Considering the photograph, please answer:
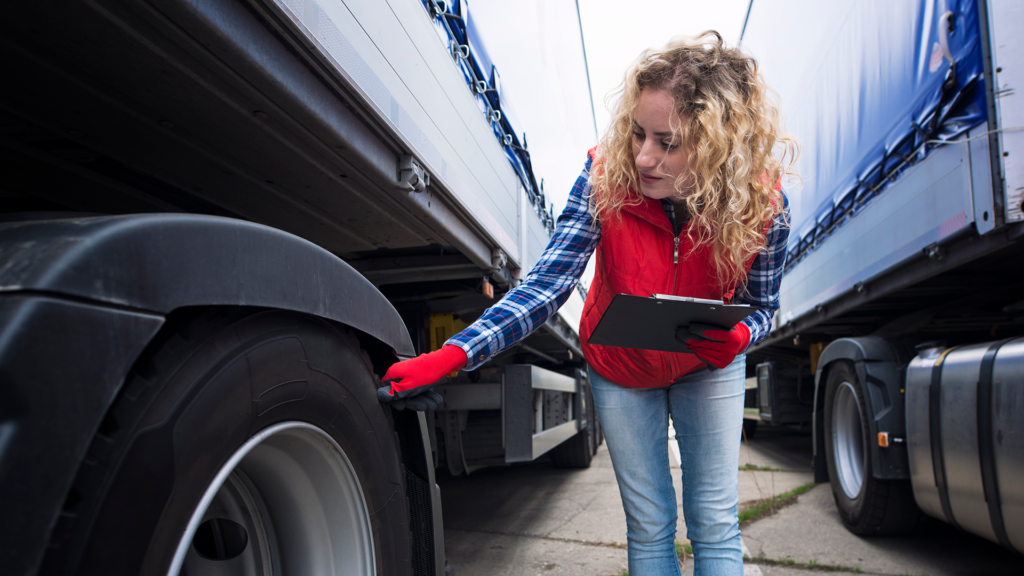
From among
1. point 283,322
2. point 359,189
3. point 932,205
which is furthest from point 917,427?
point 283,322

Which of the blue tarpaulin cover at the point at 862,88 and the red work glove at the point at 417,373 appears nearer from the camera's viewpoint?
the red work glove at the point at 417,373

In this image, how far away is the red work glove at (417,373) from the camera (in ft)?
4.22

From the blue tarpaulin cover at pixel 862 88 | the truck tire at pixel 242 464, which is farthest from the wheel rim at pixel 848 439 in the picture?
the truck tire at pixel 242 464

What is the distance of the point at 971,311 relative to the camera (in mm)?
3867

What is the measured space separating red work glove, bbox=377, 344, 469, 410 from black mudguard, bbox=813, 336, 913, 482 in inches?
121

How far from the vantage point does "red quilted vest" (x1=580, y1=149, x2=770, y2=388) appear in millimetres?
1625

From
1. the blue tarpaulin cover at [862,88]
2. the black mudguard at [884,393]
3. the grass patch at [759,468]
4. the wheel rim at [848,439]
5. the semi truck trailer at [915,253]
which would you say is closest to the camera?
the semi truck trailer at [915,253]

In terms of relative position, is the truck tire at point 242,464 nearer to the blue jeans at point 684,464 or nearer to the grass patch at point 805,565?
the blue jeans at point 684,464

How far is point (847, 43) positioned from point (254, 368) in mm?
4377

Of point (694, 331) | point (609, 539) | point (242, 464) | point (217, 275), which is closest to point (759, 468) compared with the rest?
point (609, 539)

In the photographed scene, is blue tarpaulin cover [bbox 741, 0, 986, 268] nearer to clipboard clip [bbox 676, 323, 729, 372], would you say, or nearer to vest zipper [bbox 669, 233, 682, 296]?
vest zipper [bbox 669, 233, 682, 296]

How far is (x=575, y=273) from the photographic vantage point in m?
1.69

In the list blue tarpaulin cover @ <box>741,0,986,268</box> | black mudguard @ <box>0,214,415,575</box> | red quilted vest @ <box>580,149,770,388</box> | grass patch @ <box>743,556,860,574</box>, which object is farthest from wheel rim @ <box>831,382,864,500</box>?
black mudguard @ <box>0,214,415,575</box>

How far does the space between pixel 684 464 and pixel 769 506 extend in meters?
2.98
